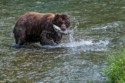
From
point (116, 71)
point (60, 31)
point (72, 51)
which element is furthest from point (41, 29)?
point (116, 71)

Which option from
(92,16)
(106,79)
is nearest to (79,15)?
(92,16)

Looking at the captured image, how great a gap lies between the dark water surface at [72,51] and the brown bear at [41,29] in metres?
0.22

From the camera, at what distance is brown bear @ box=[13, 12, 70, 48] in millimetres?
11445

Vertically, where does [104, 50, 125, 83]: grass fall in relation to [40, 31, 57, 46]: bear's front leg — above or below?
above

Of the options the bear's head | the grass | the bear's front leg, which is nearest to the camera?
the grass

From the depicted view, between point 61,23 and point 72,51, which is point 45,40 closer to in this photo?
point 61,23

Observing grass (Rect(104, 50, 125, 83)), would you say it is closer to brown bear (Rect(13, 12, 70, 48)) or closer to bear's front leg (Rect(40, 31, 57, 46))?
brown bear (Rect(13, 12, 70, 48))

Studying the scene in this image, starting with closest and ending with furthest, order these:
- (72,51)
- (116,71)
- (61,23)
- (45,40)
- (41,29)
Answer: (116,71) < (72,51) < (61,23) < (45,40) < (41,29)

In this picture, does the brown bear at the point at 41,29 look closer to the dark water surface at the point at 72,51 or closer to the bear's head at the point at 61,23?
the bear's head at the point at 61,23

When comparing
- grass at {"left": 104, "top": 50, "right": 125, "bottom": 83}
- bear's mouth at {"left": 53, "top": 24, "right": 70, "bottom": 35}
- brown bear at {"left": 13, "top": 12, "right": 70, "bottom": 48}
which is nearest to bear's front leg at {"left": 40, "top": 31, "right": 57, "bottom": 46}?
brown bear at {"left": 13, "top": 12, "right": 70, "bottom": 48}

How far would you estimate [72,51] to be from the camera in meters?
10.7

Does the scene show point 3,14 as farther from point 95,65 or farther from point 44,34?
point 95,65

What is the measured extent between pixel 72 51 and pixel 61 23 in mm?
1013

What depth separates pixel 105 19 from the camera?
15000 millimetres
